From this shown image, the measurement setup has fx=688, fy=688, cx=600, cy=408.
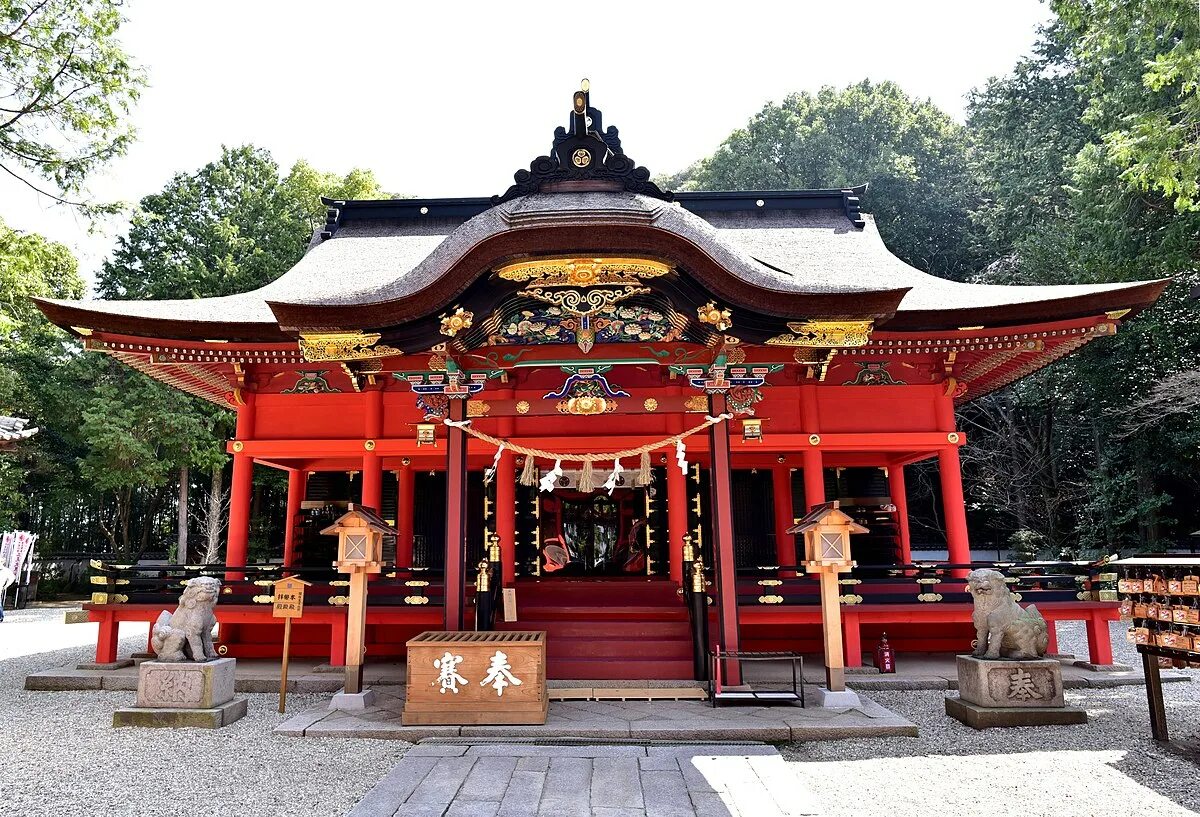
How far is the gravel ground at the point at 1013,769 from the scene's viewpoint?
4031 millimetres

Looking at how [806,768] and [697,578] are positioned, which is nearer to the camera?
[806,768]

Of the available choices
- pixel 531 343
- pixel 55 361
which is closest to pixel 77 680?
pixel 531 343

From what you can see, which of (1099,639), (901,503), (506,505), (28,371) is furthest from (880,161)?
(28,371)

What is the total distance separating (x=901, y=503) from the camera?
10.6 meters

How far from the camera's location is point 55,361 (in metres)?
19.2

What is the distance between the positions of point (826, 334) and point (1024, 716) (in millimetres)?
3514

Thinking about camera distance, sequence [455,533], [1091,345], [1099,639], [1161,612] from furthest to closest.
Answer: [1091,345]
[1099,639]
[455,533]
[1161,612]

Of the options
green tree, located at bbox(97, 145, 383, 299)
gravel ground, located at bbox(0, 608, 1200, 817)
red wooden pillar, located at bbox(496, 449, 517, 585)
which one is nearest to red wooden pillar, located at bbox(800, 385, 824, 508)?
gravel ground, located at bbox(0, 608, 1200, 817)

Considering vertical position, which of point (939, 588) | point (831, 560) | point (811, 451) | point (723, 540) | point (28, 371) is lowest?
point (939, 588)

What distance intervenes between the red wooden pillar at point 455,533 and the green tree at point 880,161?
21.3 metres

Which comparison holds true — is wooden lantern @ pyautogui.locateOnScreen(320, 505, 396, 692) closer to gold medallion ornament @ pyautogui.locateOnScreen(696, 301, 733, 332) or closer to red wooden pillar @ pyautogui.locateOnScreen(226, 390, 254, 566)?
red wooden pillar @ pyautogui.locateOnScreen(226, 390, 254, 566)

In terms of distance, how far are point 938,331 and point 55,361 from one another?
875 inches

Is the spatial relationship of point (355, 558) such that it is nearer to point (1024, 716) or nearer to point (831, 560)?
point (831, 560)

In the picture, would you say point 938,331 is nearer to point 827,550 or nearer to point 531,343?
point 827,550
